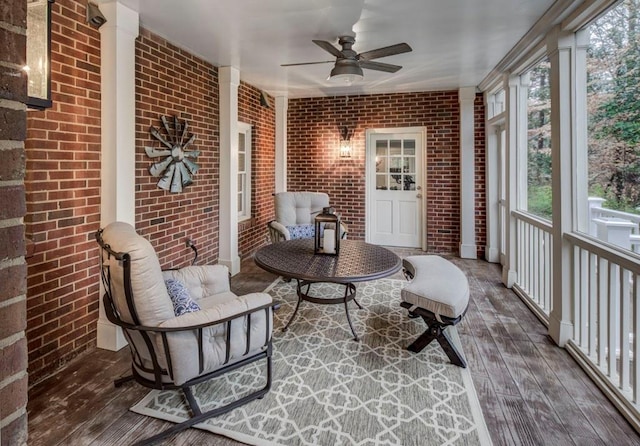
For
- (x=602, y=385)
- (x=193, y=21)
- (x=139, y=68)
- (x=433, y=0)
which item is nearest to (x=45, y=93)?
(x=139, y=68)

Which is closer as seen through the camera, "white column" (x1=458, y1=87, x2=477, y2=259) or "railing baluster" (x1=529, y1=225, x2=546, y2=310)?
"railing baluster" (x1=529, y1=225, x2=546, y2=310)

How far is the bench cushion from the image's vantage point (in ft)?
7.70

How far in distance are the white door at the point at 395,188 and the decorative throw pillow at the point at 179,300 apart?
4.25 metres

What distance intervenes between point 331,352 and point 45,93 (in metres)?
2.37

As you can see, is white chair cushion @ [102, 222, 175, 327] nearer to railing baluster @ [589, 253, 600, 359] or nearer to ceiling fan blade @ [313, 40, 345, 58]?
ceiling fan blade @ [313, 40, 345, 58]

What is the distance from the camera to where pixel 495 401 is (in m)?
2.03

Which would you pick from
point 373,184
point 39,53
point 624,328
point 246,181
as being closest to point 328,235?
point 624,328

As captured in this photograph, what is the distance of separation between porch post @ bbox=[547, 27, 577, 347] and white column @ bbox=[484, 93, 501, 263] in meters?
2.30

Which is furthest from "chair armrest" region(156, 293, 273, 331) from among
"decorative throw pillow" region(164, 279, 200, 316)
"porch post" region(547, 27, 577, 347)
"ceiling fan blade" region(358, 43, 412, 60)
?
"porch post" region(547, 27, 577, 347)

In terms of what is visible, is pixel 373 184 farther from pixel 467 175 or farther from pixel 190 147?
pixel 190 147

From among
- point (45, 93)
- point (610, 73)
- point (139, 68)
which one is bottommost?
point (45, 93)

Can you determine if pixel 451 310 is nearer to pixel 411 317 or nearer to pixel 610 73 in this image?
pixel 411 317

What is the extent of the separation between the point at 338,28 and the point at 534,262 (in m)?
2.86

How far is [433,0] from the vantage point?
2604mm
